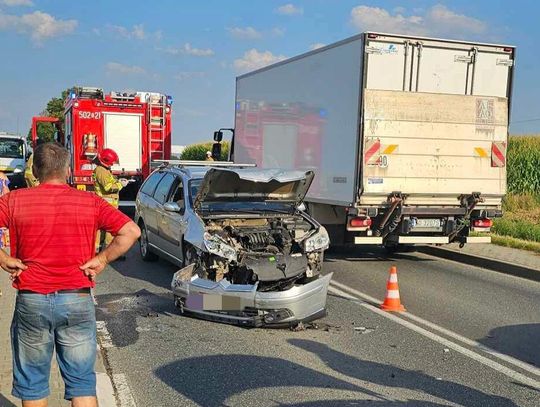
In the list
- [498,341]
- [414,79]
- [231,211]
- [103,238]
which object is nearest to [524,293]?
[498,341]

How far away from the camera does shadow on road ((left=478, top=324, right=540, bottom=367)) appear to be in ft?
18.8

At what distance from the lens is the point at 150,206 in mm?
9750

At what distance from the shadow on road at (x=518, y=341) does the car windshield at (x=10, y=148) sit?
18092 mm

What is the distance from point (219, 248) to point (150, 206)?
3477mm

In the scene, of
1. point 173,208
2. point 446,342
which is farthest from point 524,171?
point 446,342

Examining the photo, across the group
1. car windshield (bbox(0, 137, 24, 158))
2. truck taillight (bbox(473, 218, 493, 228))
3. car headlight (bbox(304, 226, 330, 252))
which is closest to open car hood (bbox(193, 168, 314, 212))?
car headlight (bbox(304, 226, 330, 252))

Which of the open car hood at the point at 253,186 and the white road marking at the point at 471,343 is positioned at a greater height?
the open car hood at the point at 253,186

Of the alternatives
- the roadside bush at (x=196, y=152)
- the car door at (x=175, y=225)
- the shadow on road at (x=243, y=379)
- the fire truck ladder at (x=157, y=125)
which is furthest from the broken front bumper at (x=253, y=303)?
the roadside bush at (x=196, y=152)

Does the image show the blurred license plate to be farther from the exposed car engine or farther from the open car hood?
the exposed car engine

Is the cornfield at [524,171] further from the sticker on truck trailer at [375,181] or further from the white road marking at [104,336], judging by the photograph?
the white road marking at [104,336]

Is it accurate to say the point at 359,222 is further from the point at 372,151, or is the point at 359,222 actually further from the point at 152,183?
the point at 152,183

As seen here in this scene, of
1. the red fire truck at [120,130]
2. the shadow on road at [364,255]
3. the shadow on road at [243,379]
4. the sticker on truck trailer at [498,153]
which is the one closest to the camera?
the shadow on road at [243,379]

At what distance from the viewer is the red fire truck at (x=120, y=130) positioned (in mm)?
15328

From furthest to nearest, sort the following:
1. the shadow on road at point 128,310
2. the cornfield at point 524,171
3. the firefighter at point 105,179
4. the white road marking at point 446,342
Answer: the cornfield at point 524,171 → the firefighter at point 105,179 → the shadow on road at point 128,310 → the white road marking at point 446,342
